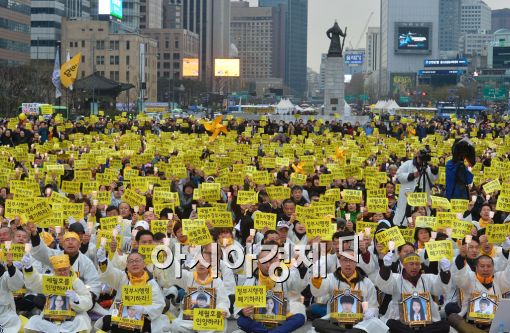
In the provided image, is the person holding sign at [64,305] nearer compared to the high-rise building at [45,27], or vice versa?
the person holding sign at [64,305]

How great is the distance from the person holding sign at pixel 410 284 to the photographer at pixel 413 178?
214 inches

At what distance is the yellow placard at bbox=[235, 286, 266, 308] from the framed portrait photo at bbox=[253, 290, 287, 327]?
18.3 inches

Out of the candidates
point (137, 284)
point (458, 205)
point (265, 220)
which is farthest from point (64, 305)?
point (458, 205)

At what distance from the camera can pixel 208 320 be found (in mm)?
10312

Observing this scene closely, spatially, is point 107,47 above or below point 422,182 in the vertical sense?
above

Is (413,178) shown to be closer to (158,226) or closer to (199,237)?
(158,226)

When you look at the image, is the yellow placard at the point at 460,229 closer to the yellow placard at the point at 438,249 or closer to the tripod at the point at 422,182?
the yellow placard at the point at 438,249

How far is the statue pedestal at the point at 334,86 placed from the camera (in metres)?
61.5

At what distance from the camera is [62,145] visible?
28.5m

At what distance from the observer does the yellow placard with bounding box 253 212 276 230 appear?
12891 mm

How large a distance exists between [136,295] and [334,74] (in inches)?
2066

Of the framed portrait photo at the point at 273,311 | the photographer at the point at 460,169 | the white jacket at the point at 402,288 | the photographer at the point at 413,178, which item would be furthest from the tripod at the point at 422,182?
the framed portrait photo at the point at 273,311

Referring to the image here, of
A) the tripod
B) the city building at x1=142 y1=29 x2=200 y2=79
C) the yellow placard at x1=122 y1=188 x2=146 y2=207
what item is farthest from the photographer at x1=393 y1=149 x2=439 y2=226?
the city building at x1=142 y1=29 x2=200 y2=79

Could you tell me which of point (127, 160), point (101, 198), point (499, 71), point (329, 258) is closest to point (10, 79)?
point (127, 160)
